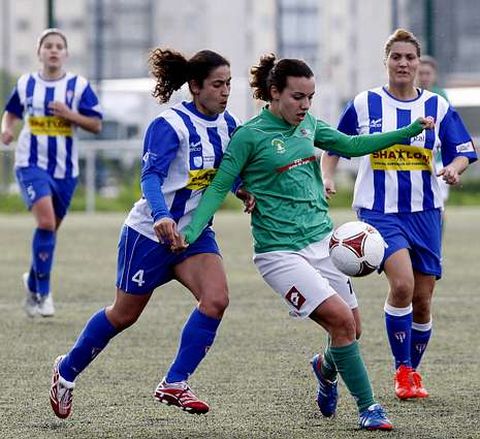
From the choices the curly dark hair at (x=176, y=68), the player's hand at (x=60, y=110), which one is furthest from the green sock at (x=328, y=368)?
the player's hand at (x=60, y=110)

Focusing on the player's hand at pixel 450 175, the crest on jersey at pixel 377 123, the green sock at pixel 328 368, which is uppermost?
the crest on jersey at pixel 377 123

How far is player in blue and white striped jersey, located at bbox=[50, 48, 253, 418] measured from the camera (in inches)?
214

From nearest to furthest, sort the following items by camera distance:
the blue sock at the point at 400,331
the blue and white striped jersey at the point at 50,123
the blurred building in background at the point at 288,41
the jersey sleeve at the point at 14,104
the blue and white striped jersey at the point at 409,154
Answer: the blue sock at the point at 400,331 → the blue and white striped jersey at the point at 409,154 → the blue and white striped jersey at the point at 50,123 → the jersey sleeve at the point at 14,104 → the blurred building in background at the point at 288,41

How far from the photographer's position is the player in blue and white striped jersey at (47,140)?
30.4 feet

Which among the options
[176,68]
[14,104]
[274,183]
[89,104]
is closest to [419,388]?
[274,183]

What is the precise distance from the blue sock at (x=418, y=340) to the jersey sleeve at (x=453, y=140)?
797 mm

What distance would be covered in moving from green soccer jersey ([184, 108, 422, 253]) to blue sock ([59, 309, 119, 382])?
1.87 feet

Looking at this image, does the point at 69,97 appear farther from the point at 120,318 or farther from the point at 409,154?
the point at 120,318

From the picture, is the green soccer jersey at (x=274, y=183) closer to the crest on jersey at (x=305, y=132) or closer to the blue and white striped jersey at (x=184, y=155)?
the crest on jersey at (x=305, y=132)

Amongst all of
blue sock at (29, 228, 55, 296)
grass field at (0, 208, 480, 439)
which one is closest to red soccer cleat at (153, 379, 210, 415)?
grass field at (0, 208, 480, 439)

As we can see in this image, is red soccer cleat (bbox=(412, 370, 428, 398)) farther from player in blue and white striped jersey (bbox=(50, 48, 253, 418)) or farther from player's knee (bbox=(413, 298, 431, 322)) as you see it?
player in blue and white striped jersey (bbox=(50, 48, 253, 418))

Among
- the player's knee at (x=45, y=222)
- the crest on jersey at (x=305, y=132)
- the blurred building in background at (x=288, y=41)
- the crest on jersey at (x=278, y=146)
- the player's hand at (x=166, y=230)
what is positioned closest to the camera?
the player's hand at (x=166, y=230)

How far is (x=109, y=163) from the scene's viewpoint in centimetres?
2348

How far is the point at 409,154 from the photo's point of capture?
257 inches
